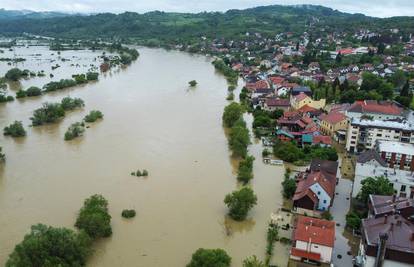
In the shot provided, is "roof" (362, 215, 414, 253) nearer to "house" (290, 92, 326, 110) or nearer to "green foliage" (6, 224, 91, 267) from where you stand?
"green foliage" (6, 224, 91, 267)

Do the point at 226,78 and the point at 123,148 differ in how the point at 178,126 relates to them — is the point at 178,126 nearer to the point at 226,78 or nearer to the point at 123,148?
the point at 123,148

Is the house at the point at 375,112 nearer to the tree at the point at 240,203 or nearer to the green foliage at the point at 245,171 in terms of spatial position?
the green foliage at the point at 245,171

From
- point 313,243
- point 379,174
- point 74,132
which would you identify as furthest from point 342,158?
point 74,132

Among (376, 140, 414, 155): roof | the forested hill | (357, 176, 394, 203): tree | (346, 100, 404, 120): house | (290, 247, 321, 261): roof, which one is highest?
the forested hill

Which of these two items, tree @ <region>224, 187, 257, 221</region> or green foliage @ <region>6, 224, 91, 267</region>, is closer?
green foliage @ <region>6, 224, 91, 267</region>

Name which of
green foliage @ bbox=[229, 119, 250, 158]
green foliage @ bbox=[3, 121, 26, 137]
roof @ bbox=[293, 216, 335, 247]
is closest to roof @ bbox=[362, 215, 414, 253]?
roof @ bbox=[293, 216, 335, 247]

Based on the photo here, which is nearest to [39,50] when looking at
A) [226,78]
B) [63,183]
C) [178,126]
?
[226,78]

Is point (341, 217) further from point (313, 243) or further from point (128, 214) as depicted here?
point (128, 214)

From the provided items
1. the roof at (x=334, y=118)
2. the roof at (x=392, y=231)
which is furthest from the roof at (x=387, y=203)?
the roof at (x=334, y=118)
